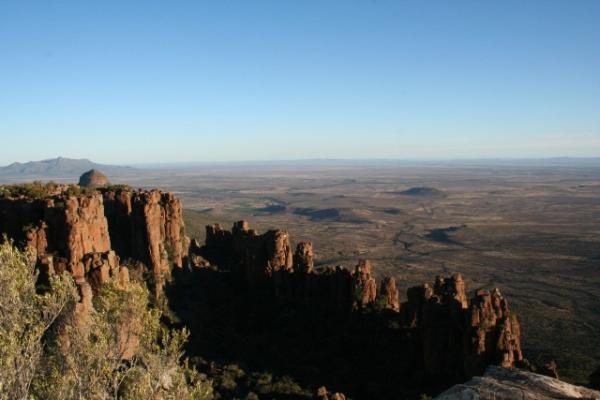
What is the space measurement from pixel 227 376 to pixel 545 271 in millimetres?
76887

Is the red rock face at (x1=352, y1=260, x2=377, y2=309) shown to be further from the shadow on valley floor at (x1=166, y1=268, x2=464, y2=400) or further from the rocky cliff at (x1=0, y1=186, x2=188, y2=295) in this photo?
the rocky cliff at (x1=0, y1=186, x2=188, y2=295)

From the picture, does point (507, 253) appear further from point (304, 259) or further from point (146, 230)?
point (146, 230)

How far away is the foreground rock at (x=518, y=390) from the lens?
16672mm

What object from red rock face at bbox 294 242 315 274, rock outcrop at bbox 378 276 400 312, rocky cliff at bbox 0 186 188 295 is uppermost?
rocky cliff at bbox 0 186 188 295

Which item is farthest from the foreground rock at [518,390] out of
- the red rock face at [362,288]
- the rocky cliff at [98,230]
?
the red rock face at [362,288]

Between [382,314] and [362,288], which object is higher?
[362,288]

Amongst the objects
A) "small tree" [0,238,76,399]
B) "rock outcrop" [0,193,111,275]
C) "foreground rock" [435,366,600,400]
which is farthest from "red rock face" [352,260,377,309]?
"small tree" [0,238,76,399]

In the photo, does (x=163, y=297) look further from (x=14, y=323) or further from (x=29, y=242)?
(x=14, y=323)

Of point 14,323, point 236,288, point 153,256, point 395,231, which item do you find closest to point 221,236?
point 236,288

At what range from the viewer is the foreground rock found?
54.7ft

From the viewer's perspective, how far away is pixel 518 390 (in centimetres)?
1698

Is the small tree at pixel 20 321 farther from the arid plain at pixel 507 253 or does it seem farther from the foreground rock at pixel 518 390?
the arid plain at pixel 507 253

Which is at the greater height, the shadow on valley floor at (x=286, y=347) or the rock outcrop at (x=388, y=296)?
the rock outcrop at (x=388, y=296)

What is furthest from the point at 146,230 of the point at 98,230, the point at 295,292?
the point at 295,292
